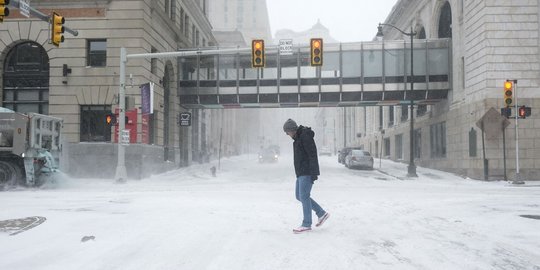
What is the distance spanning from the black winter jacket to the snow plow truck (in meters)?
12.3

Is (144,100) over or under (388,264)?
over

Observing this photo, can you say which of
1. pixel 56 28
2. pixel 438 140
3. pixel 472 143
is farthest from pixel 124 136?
pixel 438 140

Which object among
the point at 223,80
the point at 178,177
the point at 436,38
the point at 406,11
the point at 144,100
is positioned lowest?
the point at 178,177

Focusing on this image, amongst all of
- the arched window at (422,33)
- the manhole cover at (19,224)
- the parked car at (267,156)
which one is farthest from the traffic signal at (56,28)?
the parked car at (267,156)

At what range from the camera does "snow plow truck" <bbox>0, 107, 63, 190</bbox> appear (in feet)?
51.9

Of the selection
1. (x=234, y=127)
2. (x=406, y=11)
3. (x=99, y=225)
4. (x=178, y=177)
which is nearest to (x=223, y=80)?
(x=178, y=177)

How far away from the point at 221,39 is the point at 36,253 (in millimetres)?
84889

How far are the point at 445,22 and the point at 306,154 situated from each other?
2795 cm

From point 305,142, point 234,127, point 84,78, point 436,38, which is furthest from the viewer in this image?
point 234,127

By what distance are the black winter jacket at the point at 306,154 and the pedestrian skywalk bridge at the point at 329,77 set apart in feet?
76.8

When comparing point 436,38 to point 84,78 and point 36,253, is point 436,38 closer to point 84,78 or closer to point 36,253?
point 84,78

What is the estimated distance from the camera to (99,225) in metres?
7.67

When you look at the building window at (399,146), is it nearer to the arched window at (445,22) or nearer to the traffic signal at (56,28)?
the arched window at (445,22)

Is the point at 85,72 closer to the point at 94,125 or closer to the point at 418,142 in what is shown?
the point at 94,125
